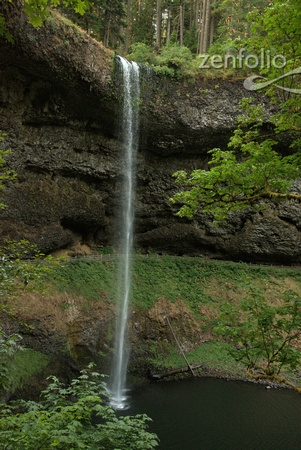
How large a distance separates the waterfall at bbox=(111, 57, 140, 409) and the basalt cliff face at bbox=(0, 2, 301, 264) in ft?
1.90

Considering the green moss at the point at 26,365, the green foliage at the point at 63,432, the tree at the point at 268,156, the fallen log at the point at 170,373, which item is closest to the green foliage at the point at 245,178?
the tree at the point at 268,156

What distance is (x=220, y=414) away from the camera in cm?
1151

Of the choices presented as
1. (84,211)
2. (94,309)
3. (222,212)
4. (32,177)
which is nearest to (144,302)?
(94,309)

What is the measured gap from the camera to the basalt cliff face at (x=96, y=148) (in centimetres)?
1608

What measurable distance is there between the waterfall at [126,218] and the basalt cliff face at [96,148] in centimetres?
58

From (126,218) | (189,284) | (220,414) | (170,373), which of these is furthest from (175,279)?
(220,414)

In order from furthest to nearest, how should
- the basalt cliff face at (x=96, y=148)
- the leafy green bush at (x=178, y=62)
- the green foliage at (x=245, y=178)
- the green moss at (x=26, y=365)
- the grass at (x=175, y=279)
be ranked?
1. the leafy green bush at (x=178, y=62)
2. the grass at (x=175, y=279)
3. the basalt cliff face at (x=96, y=148)
4. the green moss at (x=26, y=365)
5. the green foliage at (x=245, y=178)

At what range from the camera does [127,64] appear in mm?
18828

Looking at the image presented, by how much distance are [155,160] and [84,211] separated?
7.37 meters

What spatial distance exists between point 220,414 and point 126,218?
15.6 meters

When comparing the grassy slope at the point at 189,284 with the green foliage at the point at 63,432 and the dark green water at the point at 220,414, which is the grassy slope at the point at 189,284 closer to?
the dark green water at the point at 220,414

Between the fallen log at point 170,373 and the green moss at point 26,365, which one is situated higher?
the green moss at point 26,365

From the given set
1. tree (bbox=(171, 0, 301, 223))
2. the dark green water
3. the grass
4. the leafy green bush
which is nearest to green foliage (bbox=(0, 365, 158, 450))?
tree (bbox=(171, 0, 301, 223))

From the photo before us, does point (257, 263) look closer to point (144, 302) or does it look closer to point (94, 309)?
point (144, 302)
